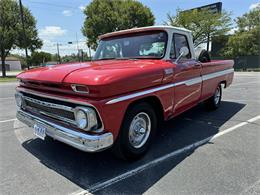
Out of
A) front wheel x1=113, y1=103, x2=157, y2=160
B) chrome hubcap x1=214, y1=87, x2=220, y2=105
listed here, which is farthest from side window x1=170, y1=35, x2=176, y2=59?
chrome hubcap x1=214, y1=87, x2=220, y2=105

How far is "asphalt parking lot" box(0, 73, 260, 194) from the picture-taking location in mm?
2590

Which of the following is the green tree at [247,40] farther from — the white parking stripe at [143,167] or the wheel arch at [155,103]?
the wheel arch at [155,103]

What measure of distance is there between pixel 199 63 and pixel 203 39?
121ft

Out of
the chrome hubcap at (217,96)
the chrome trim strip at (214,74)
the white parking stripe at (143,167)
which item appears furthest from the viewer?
the chrome hubcap at (217,96)

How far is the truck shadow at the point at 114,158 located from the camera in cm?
274

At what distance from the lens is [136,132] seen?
3229 mm

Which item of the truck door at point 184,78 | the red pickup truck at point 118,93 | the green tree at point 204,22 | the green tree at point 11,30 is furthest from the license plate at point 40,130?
the green tree at point 204,22

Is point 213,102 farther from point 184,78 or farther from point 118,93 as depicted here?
point 118,93

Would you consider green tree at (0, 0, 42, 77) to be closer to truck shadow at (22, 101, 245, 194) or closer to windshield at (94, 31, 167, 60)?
windshield at (94, 31, 167, 60)

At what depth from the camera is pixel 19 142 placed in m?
4.01

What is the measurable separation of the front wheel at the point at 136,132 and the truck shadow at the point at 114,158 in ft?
0.61

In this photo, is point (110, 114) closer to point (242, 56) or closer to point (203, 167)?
point (203, 167)

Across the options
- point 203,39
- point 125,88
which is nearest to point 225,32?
point 203,39

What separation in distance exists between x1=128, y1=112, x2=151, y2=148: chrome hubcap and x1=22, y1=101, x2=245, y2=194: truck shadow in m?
0.26
